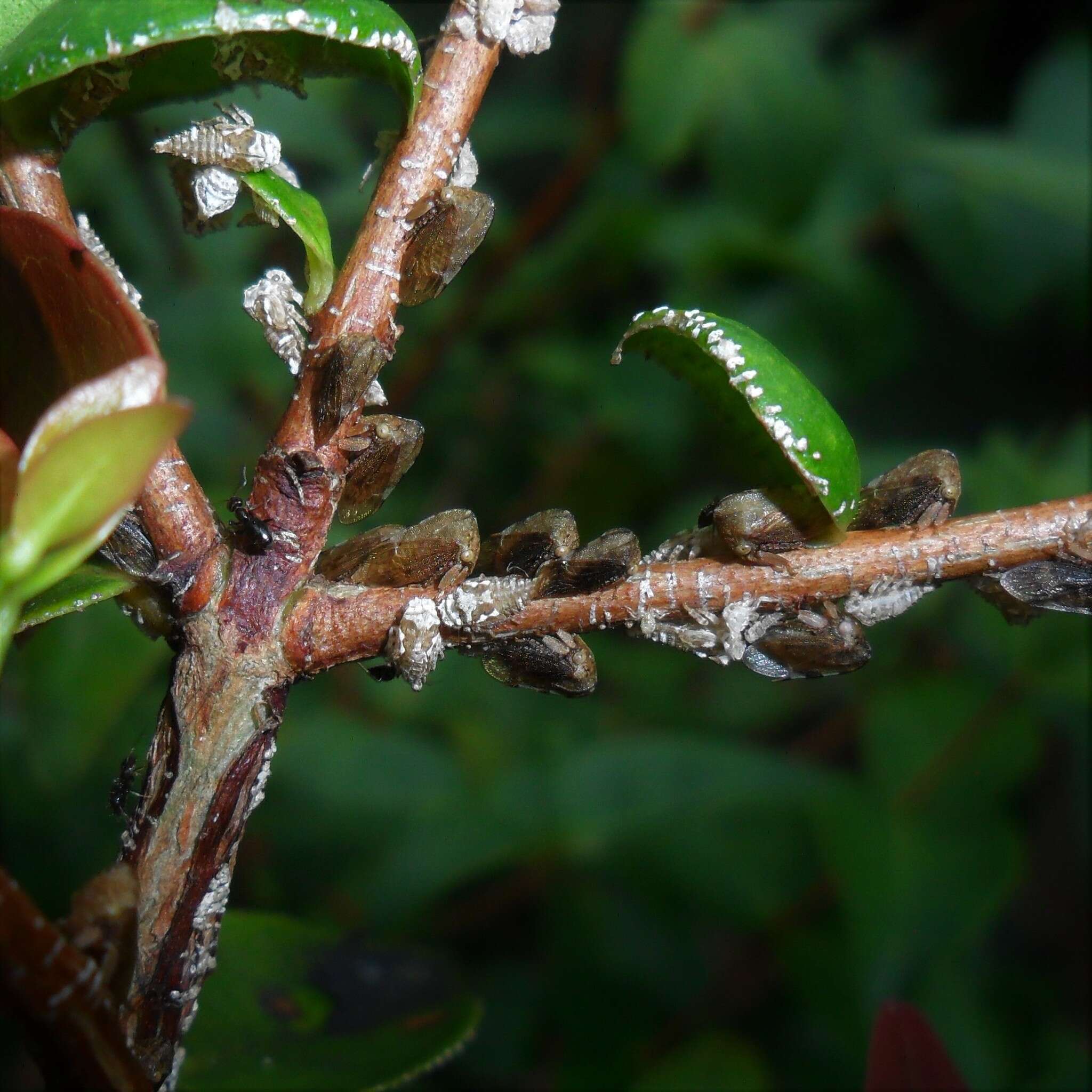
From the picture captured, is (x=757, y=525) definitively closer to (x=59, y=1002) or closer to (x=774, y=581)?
(x=774, y=581)

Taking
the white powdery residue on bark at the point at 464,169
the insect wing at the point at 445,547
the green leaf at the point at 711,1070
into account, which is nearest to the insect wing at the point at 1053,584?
the insect wing at the point at 445,547

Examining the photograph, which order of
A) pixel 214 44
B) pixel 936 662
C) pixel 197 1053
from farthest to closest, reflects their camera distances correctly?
pixel 936 662
pixel 197 1053
pixel 214 44

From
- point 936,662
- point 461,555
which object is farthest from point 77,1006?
point 936,662

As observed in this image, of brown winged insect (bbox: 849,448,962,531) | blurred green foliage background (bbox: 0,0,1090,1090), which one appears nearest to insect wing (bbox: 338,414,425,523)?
brown winged insect (bbox: 849,448,962,531)

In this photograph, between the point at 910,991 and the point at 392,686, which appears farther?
the point at 392,686

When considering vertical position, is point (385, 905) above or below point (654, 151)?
below

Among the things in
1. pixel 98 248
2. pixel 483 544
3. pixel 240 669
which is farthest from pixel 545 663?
pixel 98 248

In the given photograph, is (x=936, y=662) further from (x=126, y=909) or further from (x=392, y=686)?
(x=126, y=909)

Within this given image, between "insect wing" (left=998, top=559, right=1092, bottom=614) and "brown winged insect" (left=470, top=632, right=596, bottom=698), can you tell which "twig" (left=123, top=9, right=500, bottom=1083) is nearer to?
"brown winged insect" (left=470, top=632, right=596, bottom=698)

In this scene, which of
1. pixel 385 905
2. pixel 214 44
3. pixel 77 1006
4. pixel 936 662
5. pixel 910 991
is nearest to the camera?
pixel 77 1006
